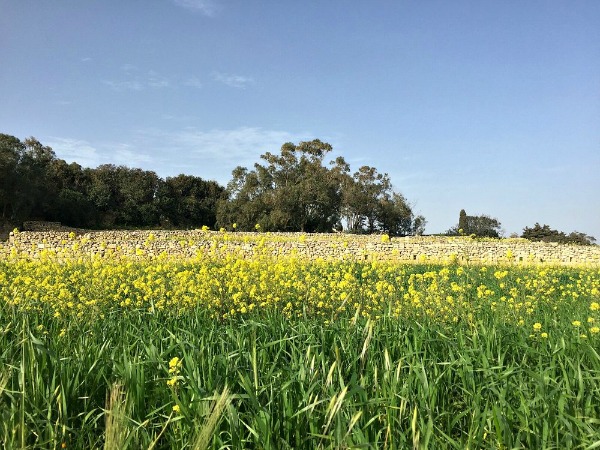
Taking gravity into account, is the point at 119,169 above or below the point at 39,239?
above

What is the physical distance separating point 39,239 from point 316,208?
20.0m

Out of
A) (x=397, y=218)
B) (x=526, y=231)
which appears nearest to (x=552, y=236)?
(x=526, y=231)

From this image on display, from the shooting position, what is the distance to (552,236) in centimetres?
3425

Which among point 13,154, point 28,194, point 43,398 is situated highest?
point 13,154

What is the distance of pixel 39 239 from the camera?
2412 centimetres

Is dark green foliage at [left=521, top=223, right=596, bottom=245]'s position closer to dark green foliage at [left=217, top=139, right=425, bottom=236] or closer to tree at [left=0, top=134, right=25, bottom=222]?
dark green foliage at [left=217, top=139, right=425, bottom=236]

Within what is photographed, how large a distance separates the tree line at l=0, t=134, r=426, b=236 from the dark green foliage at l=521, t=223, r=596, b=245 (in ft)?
31.3

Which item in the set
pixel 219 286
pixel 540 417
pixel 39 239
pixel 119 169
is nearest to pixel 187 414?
pixel 540 417

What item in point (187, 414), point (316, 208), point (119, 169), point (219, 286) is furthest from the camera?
point (119, 169)

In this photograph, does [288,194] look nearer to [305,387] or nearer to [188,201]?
[188,201]

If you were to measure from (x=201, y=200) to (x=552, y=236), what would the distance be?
99.1 ft

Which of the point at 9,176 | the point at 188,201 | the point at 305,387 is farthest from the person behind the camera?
the point at 188,201

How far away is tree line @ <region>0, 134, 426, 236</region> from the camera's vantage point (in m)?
33.6

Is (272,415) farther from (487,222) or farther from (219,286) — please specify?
(487,222)
